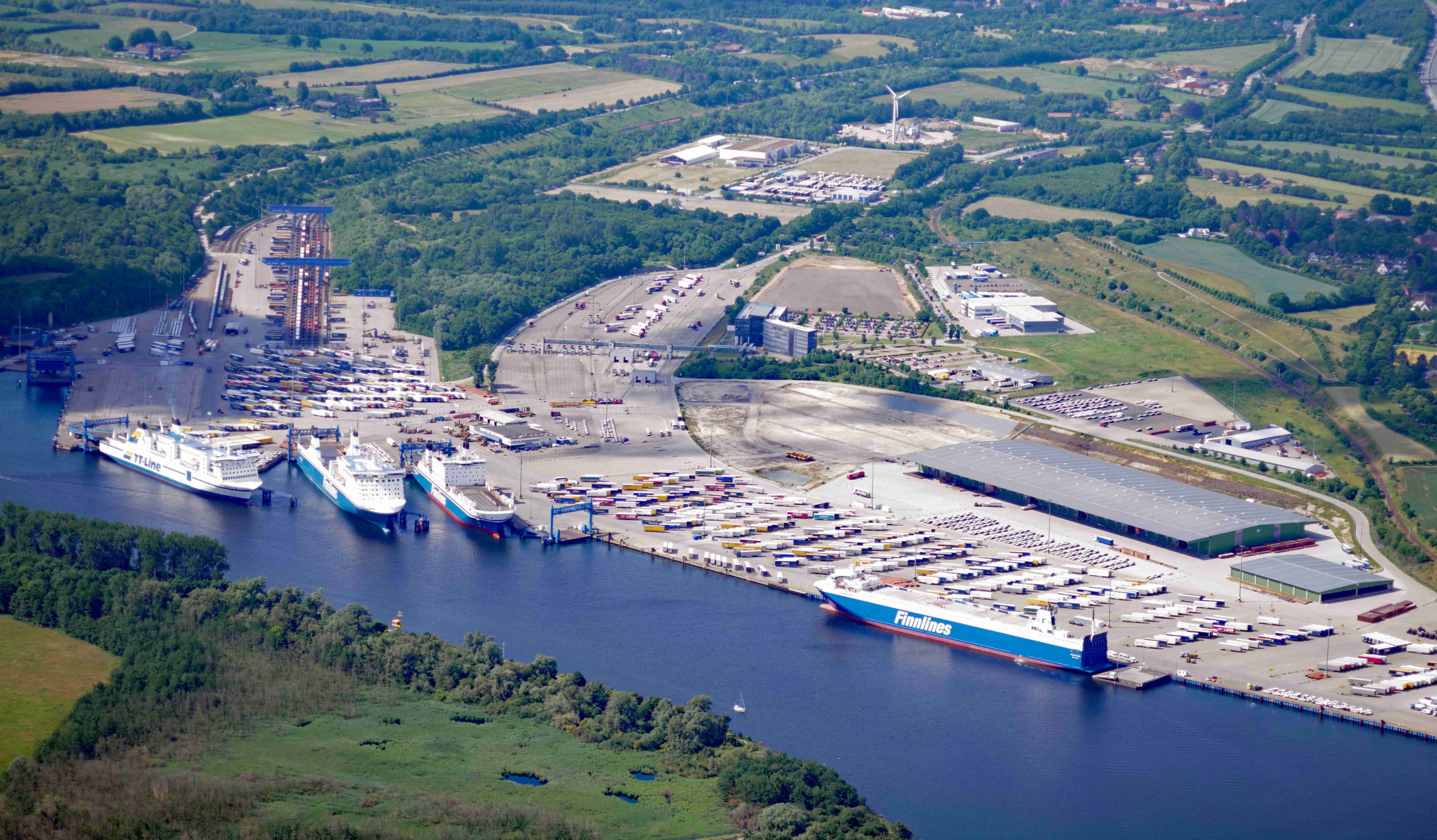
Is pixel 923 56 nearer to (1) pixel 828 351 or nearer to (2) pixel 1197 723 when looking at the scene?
(1) pixel 828 351

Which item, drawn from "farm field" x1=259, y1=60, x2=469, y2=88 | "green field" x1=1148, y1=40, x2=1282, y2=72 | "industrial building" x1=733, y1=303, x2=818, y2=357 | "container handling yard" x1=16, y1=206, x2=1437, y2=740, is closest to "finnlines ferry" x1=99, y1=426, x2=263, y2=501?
"container handling yard" x1=16, y1=206, x2=1437, y2=740

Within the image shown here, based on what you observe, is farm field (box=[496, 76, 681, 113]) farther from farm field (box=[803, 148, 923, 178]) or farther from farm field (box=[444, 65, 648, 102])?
farm field (box=[803, 148, 923, 178])

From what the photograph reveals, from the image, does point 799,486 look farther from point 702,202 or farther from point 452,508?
point 702,202

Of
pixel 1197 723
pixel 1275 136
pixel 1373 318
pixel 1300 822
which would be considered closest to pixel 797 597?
pixel 1197 723

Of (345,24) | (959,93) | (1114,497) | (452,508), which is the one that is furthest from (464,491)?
(345,24)

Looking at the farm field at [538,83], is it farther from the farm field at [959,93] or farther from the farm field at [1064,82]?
the farm field at [1064,82]

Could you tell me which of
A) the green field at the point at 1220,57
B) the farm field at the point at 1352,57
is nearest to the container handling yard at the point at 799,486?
the farm field at the point at 1352,57
